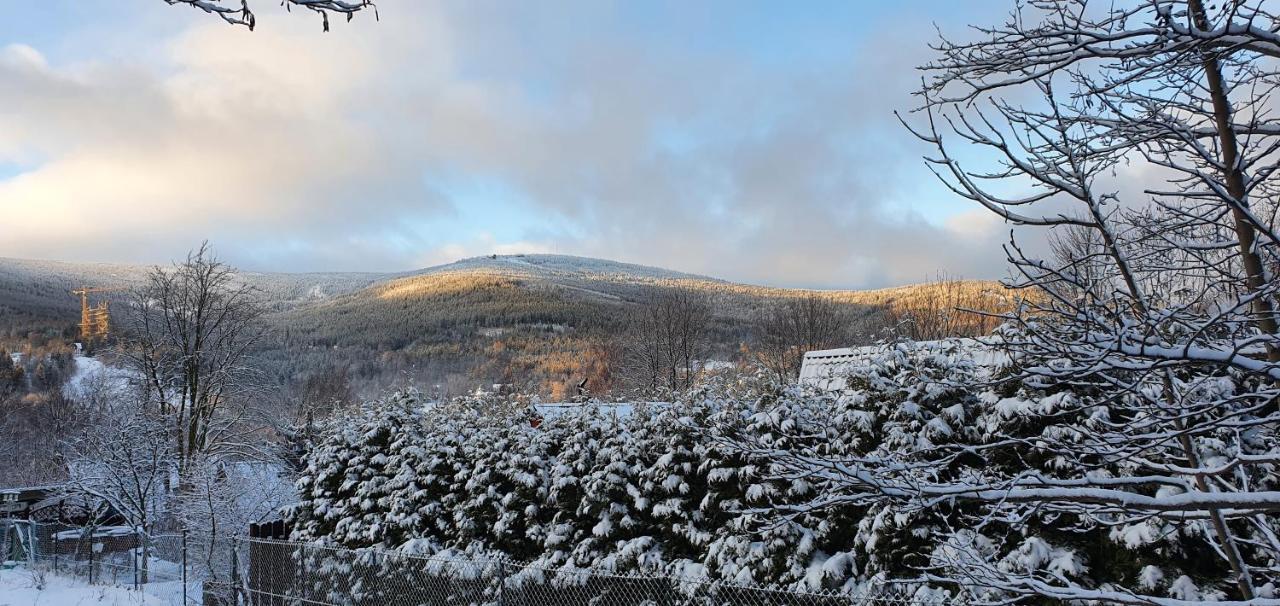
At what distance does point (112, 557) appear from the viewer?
17.8 meters

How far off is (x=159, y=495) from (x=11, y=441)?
118ft

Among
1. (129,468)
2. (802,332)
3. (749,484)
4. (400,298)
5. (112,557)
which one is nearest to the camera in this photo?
(749,484)

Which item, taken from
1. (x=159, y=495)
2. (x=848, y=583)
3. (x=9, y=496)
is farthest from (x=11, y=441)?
(x=848, y=583)

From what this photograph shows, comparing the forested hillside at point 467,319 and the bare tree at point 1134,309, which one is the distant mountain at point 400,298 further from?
the bare tree at point 1134,309

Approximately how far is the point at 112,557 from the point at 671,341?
85.4ft

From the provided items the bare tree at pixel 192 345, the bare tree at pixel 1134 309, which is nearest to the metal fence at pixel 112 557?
the bare tree at pixel 192 345

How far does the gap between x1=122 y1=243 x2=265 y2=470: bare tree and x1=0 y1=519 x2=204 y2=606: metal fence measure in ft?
13.0

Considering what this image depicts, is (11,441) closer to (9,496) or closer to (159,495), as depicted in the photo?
(9,496)

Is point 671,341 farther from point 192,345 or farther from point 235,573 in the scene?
point 235,573

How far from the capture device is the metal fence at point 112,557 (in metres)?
13.0

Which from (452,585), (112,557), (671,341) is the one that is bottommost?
(112,557)

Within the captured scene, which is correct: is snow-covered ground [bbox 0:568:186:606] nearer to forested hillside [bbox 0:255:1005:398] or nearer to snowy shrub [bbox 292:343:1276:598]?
snowy shrub [bbox 292:343:1276:598]

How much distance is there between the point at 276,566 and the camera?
11336 mm

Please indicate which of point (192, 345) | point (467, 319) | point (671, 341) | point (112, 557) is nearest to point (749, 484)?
point (112, 557)
